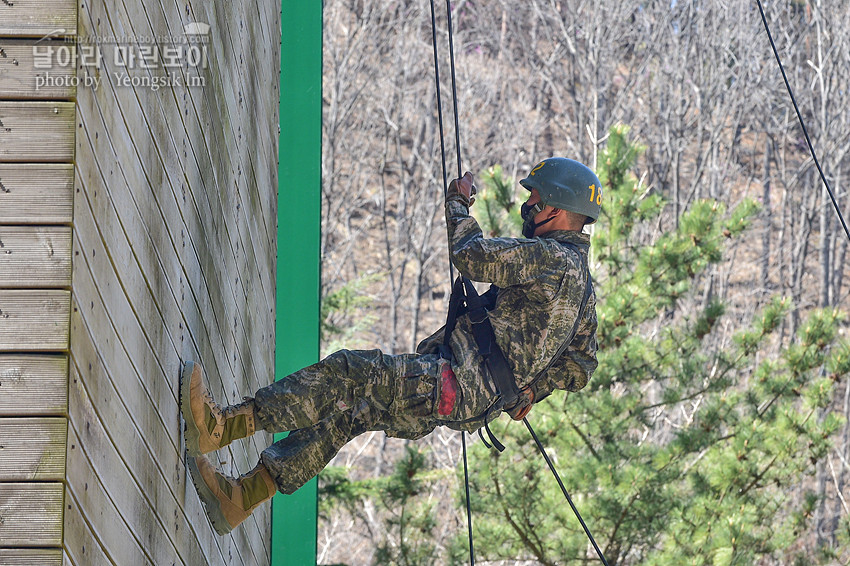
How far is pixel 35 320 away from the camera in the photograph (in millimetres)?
2186

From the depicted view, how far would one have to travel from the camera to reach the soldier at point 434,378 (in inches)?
142

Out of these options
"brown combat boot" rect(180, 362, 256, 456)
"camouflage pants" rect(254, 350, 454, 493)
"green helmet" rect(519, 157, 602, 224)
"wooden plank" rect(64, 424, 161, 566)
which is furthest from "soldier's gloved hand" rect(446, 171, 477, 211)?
"wooden plank" rect(64, 424, 161, 566)

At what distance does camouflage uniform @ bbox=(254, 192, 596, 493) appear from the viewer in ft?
12.2

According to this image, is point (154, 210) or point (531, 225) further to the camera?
point (531, 225)

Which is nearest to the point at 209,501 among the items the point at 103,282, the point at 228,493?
the point at 228,493

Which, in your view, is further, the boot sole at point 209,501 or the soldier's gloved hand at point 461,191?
the soldier's gloved hand at point 461,191

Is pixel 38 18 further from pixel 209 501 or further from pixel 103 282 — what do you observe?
pixel 209 501

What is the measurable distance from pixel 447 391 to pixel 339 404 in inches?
15.6

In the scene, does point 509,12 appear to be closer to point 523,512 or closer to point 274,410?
point 523,512

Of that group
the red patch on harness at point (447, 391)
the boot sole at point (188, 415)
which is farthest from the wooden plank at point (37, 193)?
the red patch on harness at point (447, 391)

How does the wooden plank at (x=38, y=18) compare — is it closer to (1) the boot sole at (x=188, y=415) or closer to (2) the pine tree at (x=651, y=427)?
(1) the boot sole at (x=188, y=415)

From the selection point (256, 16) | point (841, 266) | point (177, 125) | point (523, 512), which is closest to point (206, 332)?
point (177, 125)

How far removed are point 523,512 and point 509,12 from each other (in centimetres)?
1786

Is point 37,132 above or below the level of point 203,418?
above
